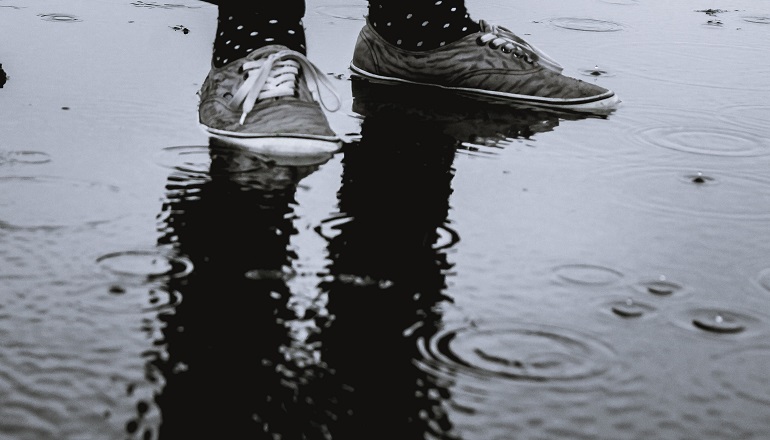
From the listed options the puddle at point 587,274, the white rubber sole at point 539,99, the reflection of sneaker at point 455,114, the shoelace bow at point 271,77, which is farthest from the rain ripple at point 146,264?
the white rubber sole at point 539,99

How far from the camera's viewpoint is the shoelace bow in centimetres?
262

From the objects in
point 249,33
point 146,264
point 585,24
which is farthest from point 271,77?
point 585,24

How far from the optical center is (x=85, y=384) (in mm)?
1307

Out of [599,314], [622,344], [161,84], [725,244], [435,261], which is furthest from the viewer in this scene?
[161,84]

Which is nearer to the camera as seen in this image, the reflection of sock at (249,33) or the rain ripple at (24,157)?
the rain ripple at (24,157)

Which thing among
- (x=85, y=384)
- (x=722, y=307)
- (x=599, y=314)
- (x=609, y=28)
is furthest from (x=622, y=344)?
(x=609, y=28)

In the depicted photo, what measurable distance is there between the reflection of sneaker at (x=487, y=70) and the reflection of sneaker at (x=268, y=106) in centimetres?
67

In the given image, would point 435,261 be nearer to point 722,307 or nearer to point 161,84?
point 722,307

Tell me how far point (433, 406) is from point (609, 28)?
3.80 m

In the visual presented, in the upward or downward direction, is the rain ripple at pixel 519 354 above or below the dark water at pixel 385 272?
above

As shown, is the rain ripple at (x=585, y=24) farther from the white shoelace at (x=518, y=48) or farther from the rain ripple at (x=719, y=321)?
the rain ripple at (x=719, y=321)

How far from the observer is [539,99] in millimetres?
3232

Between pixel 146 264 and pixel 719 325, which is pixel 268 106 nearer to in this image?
pixel 146 264

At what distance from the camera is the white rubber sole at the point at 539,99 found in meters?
3.16
